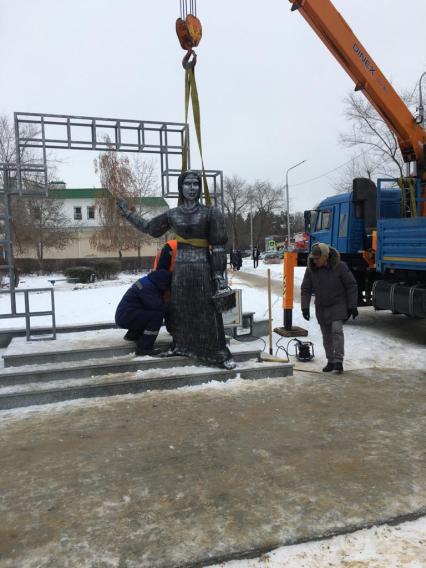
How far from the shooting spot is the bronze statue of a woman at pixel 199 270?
5793 millimetres

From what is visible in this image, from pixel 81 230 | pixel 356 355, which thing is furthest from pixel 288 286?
pixel 81 230

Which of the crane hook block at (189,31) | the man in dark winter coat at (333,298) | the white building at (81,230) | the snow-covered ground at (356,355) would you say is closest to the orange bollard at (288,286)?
the snow-covered ground at (356,355)

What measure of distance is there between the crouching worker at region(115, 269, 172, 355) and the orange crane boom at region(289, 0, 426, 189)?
5910 mm

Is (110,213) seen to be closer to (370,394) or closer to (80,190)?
(80,190)

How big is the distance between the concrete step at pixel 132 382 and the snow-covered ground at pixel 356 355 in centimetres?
17

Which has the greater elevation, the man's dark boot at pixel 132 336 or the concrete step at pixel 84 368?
the man's dark boot at pixel 132 336

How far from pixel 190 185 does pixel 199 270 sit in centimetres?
105

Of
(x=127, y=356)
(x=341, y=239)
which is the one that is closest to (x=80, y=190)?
(x=341, y=239)

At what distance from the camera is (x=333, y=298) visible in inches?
243

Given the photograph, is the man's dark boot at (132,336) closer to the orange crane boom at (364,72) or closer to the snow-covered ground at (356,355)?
the snow-covered ground at (356,355)

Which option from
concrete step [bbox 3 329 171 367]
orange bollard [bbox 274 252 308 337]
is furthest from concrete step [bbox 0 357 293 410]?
orange bollard [bbox 274 252 308 337]

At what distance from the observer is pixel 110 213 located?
28.8 m

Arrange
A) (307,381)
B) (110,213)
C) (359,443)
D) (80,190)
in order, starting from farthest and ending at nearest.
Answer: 1. (80,190)
2. (110,213)
3. (307,381)
4. (359,443)

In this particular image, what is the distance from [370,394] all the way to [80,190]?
45.9 m
